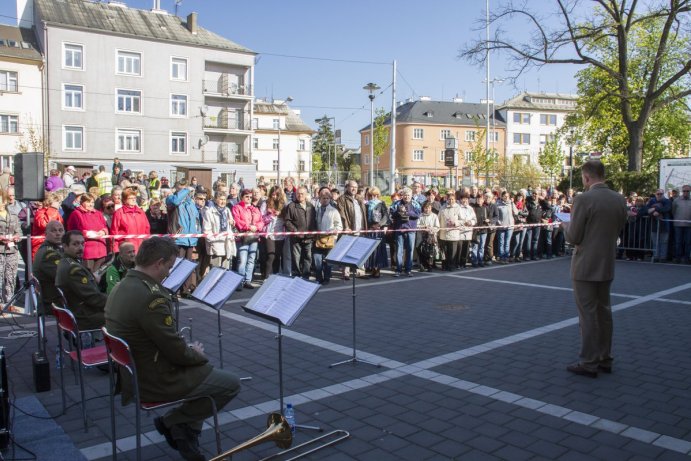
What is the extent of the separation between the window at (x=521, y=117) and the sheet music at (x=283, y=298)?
96.0 metres

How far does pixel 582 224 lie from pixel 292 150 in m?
76.6

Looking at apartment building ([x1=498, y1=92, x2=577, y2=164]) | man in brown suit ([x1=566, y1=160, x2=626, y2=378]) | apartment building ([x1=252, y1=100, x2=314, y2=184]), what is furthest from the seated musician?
apartment building ([x1=498, y1=92, x2=577, y2=164])

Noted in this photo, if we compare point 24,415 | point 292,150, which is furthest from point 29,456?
point 292,150

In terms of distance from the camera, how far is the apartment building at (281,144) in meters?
80.5

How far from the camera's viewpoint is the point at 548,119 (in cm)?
9706

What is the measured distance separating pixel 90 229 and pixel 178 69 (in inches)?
1517

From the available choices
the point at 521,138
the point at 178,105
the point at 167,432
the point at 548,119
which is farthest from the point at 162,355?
the point at 548,119

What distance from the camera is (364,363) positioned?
263 inches

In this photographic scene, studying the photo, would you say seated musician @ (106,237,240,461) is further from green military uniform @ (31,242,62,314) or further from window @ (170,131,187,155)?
window @ (170,131,187,155)

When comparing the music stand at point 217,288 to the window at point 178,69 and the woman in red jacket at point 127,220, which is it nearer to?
the woman in red jacket at point 127,220

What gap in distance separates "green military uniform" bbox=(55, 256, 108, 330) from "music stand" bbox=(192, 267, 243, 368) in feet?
4.05

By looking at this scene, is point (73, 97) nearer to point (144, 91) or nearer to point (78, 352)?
point (144, 91)

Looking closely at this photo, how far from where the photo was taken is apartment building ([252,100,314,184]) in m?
80.5

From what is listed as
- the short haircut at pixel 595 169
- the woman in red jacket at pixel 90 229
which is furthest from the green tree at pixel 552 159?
the short haircut at pixel 595 169
